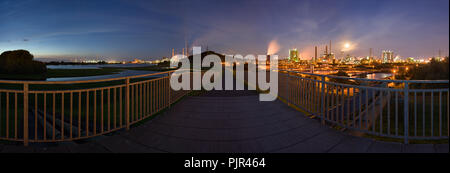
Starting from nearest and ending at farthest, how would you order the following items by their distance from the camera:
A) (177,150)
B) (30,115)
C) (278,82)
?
(177,150)
(30,115)
(278,82)

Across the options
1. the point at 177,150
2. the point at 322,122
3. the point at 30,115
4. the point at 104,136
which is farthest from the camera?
the point at 30,115

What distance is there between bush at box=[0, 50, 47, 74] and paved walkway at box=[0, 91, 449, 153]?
47079 mm

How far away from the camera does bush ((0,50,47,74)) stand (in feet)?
118

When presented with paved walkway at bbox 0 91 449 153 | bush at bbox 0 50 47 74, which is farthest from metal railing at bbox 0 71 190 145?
bush at bbox 0 50 47 74

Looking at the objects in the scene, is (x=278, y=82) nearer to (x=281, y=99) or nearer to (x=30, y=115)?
(x=281, y=99)

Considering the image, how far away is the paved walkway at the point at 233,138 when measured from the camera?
312 centimetres

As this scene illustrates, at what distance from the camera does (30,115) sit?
6.62 meters

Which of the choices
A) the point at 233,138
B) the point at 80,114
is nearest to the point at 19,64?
the point at 80,114

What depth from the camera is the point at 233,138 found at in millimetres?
3602

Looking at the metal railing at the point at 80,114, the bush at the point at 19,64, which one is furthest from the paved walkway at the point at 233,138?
the bush at the point at 19,64
